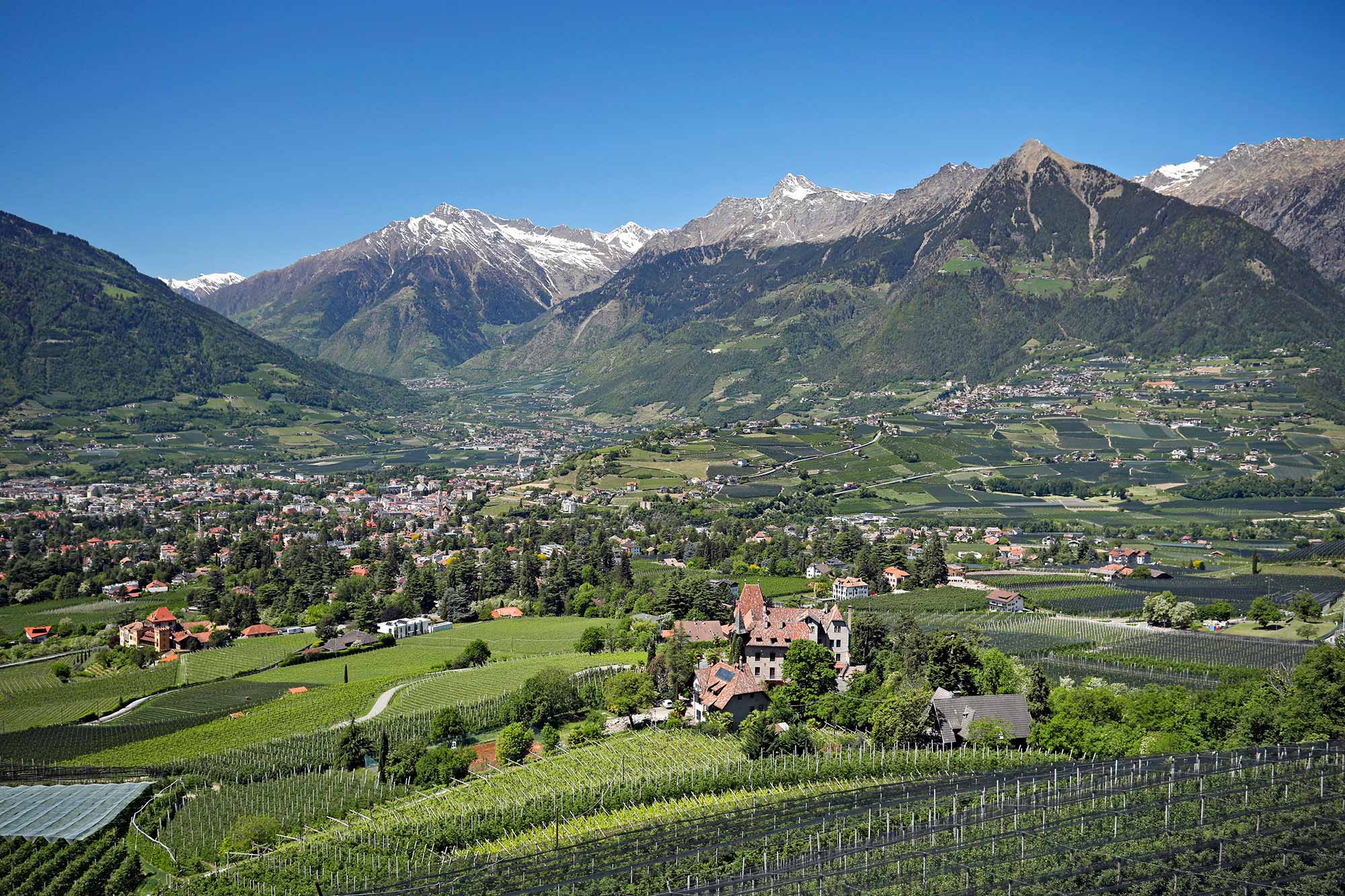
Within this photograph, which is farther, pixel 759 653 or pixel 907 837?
pixel 759 653

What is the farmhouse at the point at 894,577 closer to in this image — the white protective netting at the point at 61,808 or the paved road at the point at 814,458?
the white protective netting at the point at 61,808

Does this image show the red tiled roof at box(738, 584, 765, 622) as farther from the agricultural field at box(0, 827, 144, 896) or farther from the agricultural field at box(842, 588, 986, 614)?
the agricultural field at box(0, 827, 144, 896)

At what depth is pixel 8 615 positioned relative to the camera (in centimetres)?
7325

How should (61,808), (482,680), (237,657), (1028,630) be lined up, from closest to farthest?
1. (61,808)
2. (482,680)
3. (1028,630)
4. (237,657)

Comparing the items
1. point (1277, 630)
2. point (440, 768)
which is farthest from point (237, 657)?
point (1277, 630)

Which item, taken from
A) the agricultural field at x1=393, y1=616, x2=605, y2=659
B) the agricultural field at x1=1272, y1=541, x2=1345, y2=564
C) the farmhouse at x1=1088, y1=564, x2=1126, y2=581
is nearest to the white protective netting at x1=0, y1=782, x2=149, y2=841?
the agricultural field at x1=393, y1=616, x2=605, y2=659

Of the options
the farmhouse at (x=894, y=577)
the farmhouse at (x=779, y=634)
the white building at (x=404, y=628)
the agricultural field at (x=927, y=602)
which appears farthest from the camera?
the farmhouse at (x=894, y=577)

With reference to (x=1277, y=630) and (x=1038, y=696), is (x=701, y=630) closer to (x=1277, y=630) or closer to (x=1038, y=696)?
(x=1038, y=696)

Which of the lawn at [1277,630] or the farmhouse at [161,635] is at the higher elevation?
the lawn at [1277,630]

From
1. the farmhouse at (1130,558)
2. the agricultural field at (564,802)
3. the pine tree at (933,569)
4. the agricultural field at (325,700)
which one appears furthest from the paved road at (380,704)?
the farmhouse at (1130,558)

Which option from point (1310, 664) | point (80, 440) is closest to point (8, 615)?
point (1310, 664)

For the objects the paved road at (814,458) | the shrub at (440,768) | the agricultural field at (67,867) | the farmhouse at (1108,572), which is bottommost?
the agricultural field at (67,867)

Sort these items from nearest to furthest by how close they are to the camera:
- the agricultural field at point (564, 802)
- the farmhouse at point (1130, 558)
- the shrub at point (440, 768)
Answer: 1. the agricultural field at point (564, 802)
2. the shrub at point (440, 768)
3. the farmhouse at point (1130, 558)

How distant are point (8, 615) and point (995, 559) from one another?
77.4 metres
